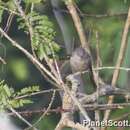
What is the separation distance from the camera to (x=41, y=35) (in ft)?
6.30

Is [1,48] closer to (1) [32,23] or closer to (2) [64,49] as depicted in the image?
(2) [64,49]

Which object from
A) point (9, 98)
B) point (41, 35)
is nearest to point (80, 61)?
point (41, 35)

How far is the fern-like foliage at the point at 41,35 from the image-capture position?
1.89 metres

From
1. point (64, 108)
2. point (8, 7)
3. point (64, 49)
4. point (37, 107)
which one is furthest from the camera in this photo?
point (37, 107)

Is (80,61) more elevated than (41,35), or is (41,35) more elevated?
(41,35)

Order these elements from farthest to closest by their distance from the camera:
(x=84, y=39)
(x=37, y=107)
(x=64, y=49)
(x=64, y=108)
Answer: (x=37, y=107) → (x=64, y=49) → (x=84, y=39) → (x=64, y=108)

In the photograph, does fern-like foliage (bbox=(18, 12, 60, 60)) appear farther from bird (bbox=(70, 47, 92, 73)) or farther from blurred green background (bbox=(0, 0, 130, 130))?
blurred green background (bbox=(0, 0, 130, 130))

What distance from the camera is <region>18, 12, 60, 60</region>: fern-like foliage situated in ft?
6.19

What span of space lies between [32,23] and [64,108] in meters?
0.36

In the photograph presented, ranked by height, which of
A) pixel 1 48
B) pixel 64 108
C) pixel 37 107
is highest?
pixel 1 48

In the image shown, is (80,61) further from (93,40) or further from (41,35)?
(93,40)

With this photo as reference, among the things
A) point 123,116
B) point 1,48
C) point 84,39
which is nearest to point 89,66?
point 84,39

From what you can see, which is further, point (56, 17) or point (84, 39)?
point (56, 17)

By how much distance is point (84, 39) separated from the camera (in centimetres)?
225
